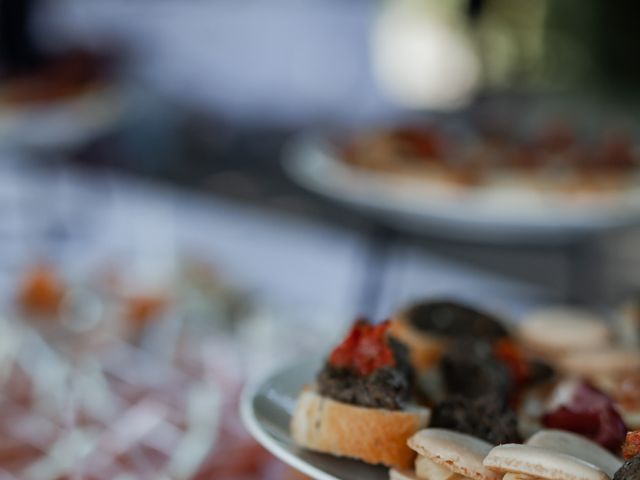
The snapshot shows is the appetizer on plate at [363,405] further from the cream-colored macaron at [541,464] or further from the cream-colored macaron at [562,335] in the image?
the cream-colored macaron at [562,335]

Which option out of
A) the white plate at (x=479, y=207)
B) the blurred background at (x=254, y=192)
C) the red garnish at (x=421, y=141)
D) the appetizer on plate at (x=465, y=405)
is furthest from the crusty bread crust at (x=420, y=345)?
the red garnish at (x=421, y=141)

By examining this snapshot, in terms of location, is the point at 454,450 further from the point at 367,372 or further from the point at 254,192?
the point at 254,192

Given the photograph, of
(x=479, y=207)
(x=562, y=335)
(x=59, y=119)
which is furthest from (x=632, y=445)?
(x=59, y=119)

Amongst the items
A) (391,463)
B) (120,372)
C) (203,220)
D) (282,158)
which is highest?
(391,463)

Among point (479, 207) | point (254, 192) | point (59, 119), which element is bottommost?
point (254, 192)

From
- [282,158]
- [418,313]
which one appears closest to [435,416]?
[418,313]

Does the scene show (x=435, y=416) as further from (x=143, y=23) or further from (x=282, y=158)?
(x=143, y=23)

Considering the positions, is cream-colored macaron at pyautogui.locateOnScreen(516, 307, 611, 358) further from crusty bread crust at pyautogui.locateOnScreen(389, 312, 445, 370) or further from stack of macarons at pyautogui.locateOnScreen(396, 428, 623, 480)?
stack of macarons at pyautogui.locateOnScreen(396, 428, 623, 480)
